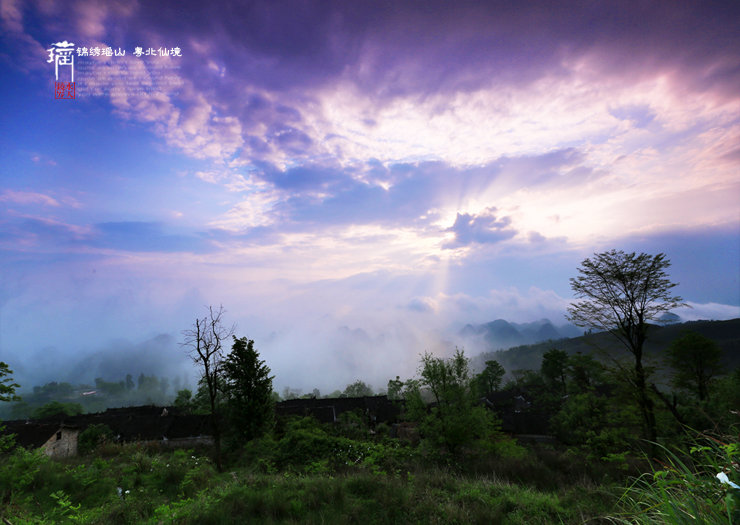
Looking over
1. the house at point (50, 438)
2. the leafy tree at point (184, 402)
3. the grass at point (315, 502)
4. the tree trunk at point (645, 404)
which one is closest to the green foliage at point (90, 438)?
the house at point (50, 438)

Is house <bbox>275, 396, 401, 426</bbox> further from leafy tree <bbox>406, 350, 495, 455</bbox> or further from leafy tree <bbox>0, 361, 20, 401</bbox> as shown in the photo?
leafy tree <bbox>0, 361, 20, 401</bbox>

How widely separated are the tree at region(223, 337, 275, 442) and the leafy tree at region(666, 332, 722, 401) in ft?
124

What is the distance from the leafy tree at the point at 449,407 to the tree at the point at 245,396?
34.8 feet

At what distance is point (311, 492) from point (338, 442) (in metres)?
6.10

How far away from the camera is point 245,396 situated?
20.9m

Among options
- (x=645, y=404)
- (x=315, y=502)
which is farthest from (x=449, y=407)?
(x=315, y=502)

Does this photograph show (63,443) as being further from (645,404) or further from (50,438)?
(645,404)

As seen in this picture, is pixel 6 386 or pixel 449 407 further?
pixel 449 407

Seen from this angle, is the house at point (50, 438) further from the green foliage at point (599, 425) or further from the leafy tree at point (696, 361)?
the leafy tree at point (696, 361)

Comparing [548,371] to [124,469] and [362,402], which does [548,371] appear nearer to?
[362,402]

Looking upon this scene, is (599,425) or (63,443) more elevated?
(63,443)

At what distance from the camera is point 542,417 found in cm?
4009

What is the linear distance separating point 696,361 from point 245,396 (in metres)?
42.8

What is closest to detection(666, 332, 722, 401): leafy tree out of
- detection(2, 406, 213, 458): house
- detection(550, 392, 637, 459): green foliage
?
detection(550, 392, 637, 459): green foliage
